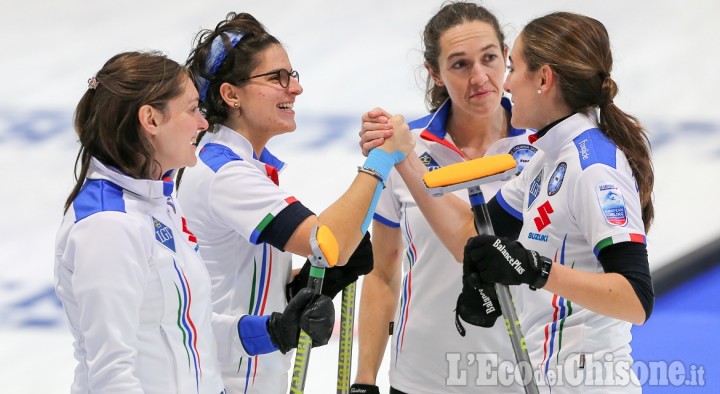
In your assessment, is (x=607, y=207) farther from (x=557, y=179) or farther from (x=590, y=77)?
(x=590, y=77)

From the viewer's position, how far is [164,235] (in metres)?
2.07

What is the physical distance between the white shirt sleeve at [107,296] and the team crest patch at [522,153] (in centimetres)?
144

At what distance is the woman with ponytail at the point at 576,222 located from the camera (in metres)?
2.18

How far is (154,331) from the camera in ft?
6.50

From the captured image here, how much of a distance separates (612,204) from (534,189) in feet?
1.21

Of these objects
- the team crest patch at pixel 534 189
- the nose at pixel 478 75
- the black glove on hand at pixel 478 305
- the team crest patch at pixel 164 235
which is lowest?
the team crest patch at pixel 164 235

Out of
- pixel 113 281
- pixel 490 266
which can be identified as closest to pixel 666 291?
pixel 490 266

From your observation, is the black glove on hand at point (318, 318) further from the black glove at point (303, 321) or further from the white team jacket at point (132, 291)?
the white team jacket at point (132, 291)

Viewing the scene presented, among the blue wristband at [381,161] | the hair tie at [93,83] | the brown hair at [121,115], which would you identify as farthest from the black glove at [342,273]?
the hair tie at [93,83]

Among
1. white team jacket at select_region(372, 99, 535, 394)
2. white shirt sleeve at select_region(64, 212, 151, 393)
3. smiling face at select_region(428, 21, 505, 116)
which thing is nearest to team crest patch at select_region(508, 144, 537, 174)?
white team jacket at select_region(372, 99, 535, 394)

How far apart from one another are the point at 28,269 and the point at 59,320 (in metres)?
0.42

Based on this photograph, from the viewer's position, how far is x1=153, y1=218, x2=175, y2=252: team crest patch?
2.05 m

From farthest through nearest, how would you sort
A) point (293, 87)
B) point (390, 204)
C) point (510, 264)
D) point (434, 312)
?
point (390, 204) < point (434, 312) < point (293, 87) < point (510, 264)

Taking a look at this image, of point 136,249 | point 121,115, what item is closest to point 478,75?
point 121,115
